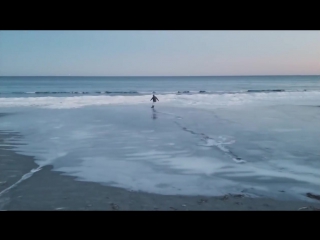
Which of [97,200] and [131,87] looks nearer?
[97,200]

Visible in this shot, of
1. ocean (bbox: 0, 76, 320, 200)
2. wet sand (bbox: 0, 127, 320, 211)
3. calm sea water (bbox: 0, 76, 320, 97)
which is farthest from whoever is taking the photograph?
calm sea water (bbox: 0, 76, 320, 97)

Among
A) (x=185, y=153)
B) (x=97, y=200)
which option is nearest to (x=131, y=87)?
(x=185, y=153)

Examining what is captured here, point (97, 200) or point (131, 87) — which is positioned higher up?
point (131, 87)

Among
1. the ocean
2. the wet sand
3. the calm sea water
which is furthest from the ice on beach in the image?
the calm sea water

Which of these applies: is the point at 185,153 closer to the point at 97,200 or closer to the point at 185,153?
the point at 185,153

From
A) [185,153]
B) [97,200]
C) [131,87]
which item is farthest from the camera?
[131,87]

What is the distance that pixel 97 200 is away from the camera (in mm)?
4492

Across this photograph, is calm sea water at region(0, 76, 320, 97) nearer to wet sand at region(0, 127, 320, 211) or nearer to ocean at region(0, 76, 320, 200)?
ocean at region(0, 76, 320, 200)

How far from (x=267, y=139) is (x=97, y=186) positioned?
617 centimetres

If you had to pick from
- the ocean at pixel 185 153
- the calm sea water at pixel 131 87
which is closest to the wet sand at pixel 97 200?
the ocean at pixel 185 153

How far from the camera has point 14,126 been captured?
1130 centimetres

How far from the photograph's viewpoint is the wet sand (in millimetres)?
4281
